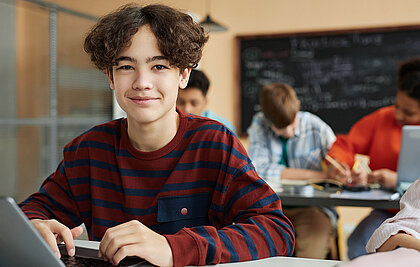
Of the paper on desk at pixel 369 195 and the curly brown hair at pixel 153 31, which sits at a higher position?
the curly brown hair at pixel 153 31

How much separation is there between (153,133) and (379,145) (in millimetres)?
1777

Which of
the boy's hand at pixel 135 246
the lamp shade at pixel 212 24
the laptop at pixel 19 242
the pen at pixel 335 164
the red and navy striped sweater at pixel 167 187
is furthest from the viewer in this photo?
the lamp shade at pixel 212 24

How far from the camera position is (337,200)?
2129 millimetres

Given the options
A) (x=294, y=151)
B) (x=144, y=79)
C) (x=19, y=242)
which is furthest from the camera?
(x=294, y=151)

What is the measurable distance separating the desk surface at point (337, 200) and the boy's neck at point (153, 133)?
1112mm

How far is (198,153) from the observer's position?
115 cm

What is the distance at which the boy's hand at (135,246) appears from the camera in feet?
2.69

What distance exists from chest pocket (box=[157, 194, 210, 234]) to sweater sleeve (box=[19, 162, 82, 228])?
254mm

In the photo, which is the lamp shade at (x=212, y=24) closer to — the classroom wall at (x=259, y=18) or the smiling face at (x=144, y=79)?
the classroom wall at (x=259, y=18)

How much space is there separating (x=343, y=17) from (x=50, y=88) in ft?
7.90

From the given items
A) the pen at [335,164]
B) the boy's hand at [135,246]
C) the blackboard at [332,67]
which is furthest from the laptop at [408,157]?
the blackboard at [332,67]

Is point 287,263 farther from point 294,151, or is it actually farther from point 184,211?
point 294,151

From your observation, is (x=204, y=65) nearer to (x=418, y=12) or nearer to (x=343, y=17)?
(x=343, y=17)

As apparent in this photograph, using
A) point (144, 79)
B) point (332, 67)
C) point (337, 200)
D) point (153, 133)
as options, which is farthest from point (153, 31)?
point (332, 67)
